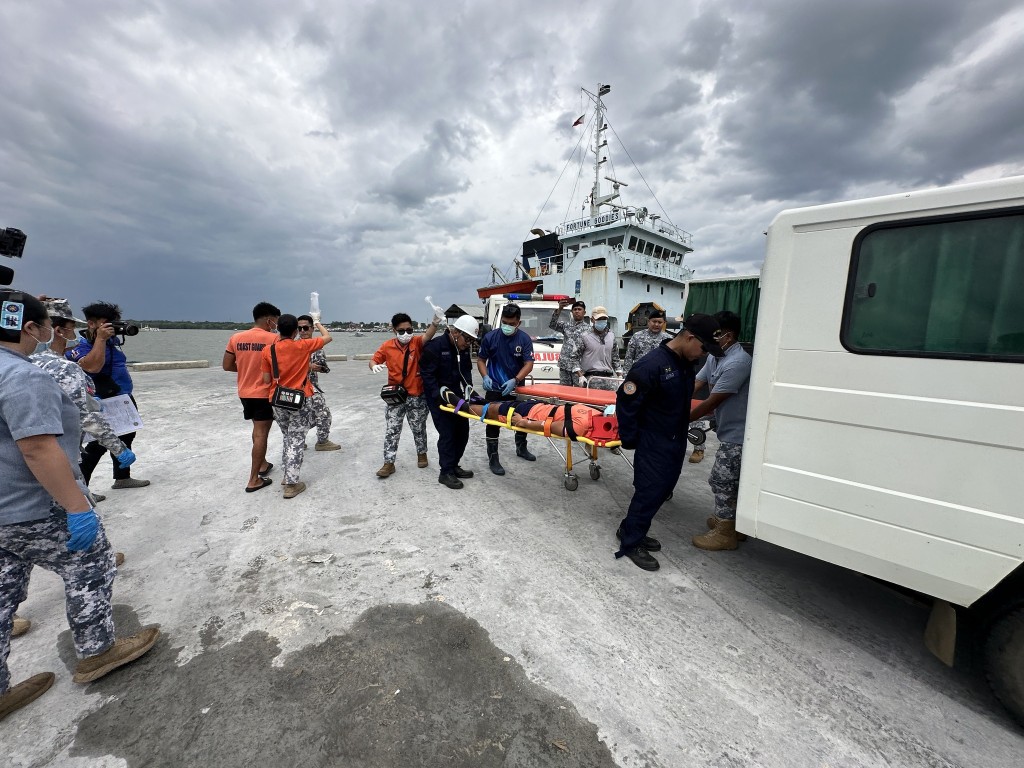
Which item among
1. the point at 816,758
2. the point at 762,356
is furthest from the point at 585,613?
the point at 762,356

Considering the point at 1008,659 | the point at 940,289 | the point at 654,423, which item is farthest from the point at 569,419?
the point at 1008,659

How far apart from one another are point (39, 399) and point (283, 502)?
2.54 metres

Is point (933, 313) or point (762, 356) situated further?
point (762, 356)

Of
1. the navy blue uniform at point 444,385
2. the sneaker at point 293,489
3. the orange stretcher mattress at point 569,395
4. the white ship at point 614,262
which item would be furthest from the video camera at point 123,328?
the white ship at point 614,262

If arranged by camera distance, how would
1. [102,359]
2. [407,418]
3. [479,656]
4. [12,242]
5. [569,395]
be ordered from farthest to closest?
[569,395], [407,418], [102,359], [12,242], [479,656]

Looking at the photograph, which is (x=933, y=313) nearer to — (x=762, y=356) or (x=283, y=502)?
(x=762, y=356)

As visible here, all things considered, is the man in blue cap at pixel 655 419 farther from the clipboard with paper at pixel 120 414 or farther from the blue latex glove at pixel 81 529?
the clipboard with paper at pixel 120 414

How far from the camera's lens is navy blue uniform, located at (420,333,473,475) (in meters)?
4.35

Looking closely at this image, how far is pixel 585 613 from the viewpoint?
2422mm

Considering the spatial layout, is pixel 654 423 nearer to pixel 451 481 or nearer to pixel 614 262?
pixel 451 481

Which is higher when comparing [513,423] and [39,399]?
[39,399]

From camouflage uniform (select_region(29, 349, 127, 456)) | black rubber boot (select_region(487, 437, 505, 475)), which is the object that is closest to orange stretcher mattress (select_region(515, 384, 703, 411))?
black rubber boot (select_region(487, 437, 505, 475))

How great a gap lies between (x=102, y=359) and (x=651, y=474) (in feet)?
16.0

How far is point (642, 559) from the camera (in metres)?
2.92
